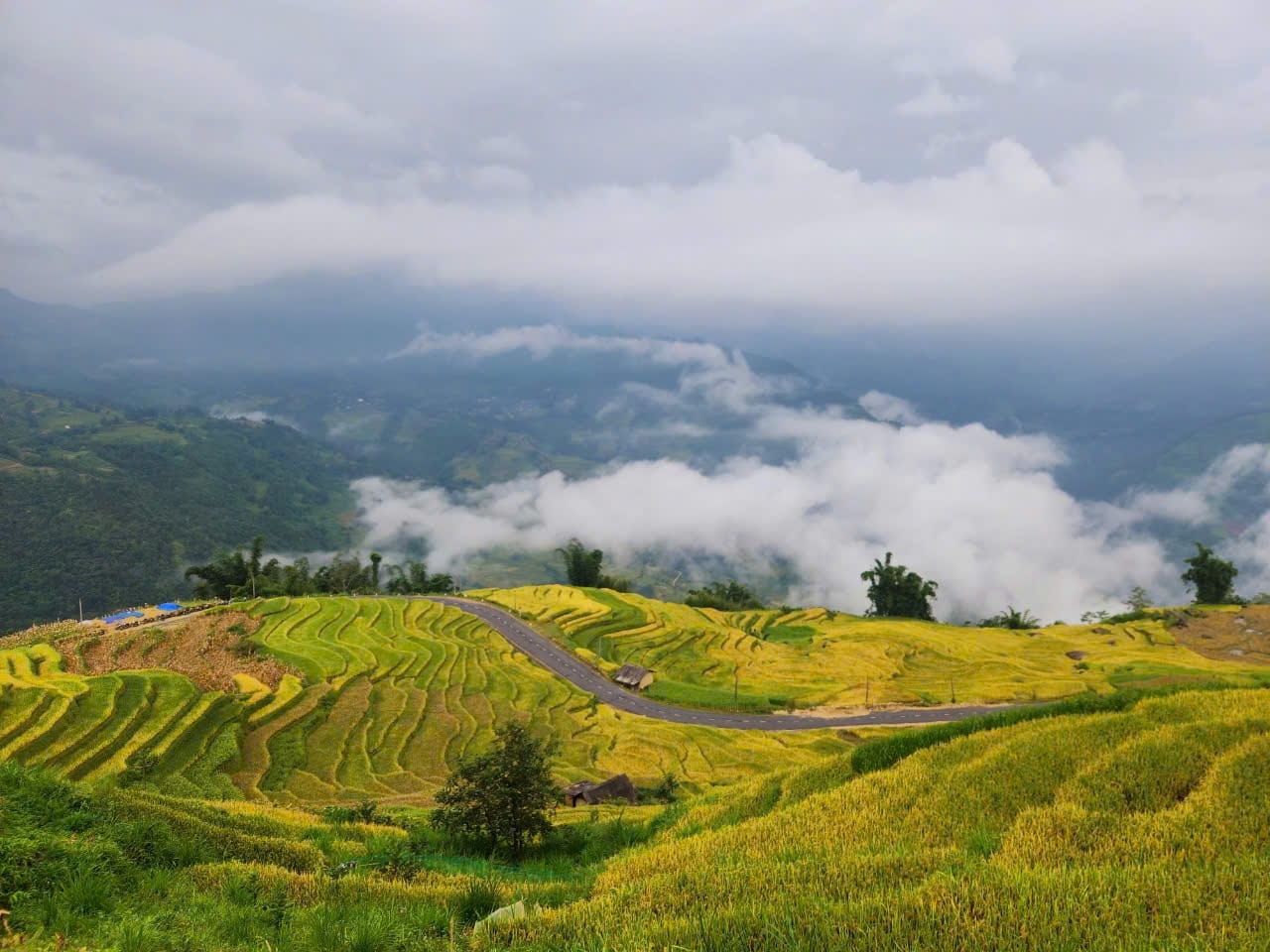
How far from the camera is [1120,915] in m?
4.46

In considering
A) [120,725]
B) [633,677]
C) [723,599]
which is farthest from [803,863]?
[723,599]

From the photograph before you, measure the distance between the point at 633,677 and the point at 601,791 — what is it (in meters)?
39.1

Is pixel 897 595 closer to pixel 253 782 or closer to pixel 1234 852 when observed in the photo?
pixel 253 782

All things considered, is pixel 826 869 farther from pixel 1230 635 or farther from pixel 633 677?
pixel 1230 635

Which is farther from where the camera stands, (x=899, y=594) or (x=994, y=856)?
(x=899, y=594)

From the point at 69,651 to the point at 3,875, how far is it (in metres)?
53.7

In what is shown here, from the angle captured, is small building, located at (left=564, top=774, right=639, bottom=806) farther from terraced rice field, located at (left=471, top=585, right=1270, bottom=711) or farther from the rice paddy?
terraced rice field, located at (left=471, top=585, right=1270, bottom=711)

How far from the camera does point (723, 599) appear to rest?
455ft

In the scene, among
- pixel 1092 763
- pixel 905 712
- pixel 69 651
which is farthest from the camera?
pixel 905 712

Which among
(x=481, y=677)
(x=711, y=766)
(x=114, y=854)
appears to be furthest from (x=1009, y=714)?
(x=481, y=677)

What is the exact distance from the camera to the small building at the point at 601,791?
3105 cm

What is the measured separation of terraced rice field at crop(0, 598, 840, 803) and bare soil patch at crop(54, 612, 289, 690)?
156 centimetres

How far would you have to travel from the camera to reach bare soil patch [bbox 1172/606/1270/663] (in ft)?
276

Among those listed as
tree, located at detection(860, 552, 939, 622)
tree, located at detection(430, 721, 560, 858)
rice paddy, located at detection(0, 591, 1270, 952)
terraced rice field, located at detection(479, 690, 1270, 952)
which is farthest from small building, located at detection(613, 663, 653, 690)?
tree, located at detection(860, 552, 939, 622)
